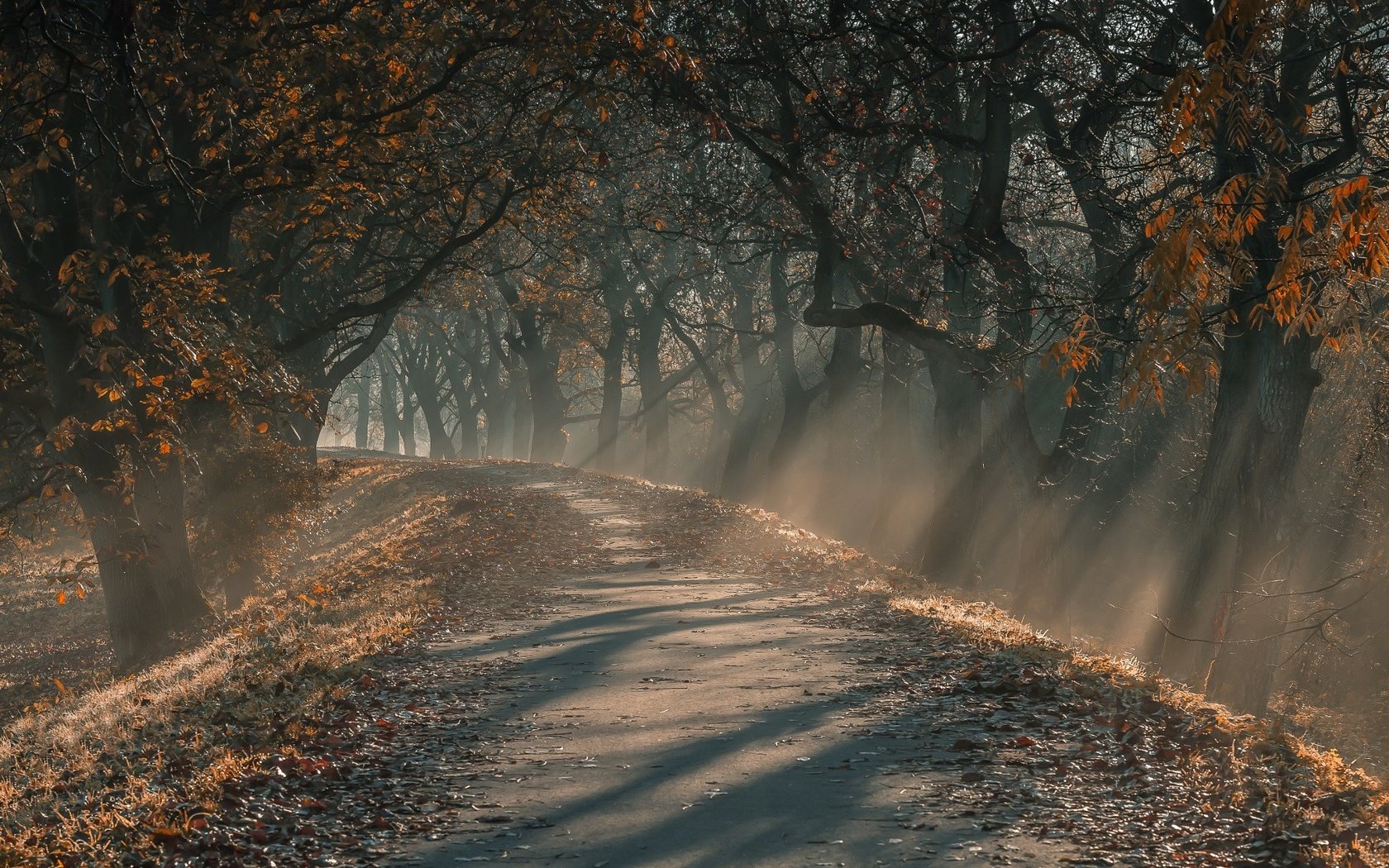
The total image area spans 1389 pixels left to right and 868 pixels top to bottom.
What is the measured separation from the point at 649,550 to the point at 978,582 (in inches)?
230

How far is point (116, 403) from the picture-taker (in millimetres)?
14125

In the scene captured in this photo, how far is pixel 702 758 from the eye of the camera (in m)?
7.23

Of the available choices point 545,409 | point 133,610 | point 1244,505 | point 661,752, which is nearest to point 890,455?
point 1244,505

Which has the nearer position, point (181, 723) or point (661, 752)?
point (661, 752)

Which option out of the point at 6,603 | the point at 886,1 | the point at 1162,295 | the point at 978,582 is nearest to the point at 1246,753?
the point at 1162,295

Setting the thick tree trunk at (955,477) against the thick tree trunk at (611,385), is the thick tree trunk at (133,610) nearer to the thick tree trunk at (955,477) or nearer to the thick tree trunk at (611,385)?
the thick tree trunk at (955,477)

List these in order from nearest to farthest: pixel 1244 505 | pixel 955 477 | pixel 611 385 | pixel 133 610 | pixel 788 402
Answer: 1. pixel 1244 505
2. pixel 133 610
3. pixel 955 477
4. pixel 788 402
5. pixel 611 385

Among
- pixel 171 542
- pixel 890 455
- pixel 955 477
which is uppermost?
pixel 890 455

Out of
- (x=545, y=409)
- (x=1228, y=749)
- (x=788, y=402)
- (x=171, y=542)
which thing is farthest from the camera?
(x=545, y=409)

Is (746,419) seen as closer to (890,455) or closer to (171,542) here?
(890,455)

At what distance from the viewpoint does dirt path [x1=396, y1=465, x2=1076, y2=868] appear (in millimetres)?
5770

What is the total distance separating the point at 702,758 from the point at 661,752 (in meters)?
0.30

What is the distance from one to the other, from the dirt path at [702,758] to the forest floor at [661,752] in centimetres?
2

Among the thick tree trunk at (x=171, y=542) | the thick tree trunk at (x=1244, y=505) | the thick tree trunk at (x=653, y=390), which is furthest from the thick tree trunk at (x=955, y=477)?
the thick tree trunk at (x=653, y=390)
